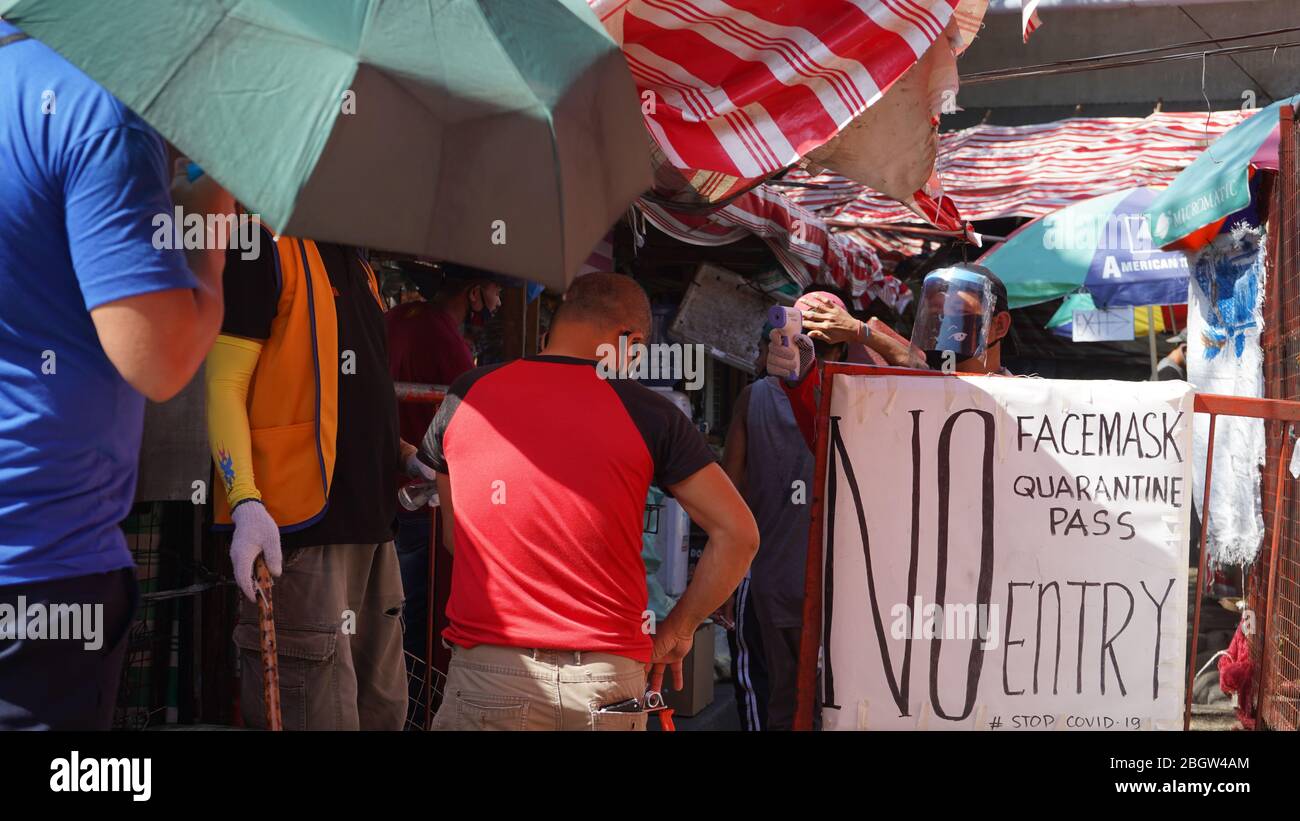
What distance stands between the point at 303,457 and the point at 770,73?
187 centimetres

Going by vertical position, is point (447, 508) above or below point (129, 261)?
below

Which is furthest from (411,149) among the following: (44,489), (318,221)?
(44,489)

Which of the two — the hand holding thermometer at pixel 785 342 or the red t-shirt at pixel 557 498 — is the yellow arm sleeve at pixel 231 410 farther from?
the hand holding thermometer at pixel 785 342

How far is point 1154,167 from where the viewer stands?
1226cm

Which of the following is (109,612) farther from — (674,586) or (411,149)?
(674,586)

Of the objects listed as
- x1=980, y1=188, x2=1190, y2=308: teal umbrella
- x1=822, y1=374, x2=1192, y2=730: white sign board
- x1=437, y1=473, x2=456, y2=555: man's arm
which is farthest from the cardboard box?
x1=980, y1=188, x2=1190, y2=308: teal umbrella

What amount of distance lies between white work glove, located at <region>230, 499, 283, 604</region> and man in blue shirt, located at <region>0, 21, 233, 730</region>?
90 centimetres

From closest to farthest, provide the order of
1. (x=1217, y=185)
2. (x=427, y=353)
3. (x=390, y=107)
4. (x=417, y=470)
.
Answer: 1. (x=390, y=107)
2. (x=417, y=470)
3. (x=427, y=353)
4. (x=1217, y=185)

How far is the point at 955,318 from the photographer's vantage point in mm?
4461

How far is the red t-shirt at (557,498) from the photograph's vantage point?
2.97m

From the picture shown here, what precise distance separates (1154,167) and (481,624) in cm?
1128

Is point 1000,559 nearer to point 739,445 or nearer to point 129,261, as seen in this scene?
point 739,445

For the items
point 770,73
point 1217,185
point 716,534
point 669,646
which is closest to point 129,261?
point 716,534

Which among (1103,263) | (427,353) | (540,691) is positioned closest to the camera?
(540,691)
